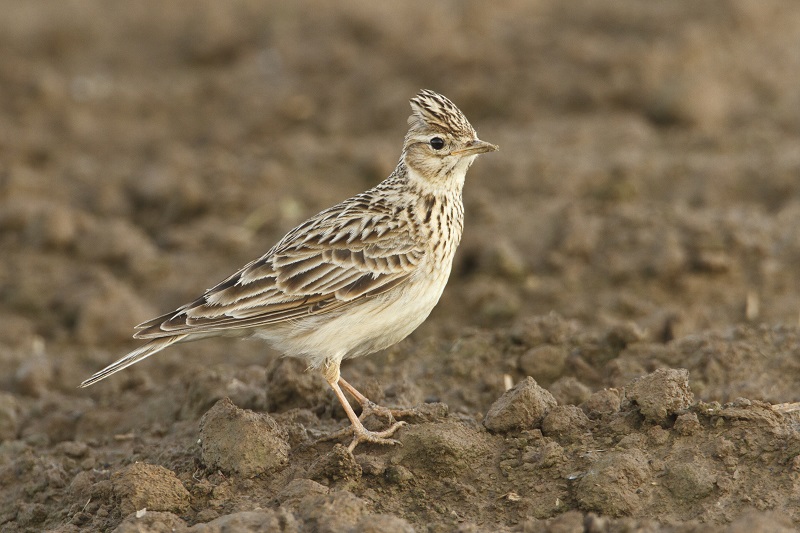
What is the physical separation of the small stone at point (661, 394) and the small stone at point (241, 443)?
1.80 m

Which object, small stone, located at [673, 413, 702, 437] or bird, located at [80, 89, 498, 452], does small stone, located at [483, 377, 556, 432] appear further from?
small stone, located at [673, 413, 702, 437]

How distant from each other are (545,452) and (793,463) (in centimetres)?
114

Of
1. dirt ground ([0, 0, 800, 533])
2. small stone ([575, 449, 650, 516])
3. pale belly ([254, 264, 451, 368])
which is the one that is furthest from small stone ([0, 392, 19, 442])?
small stone ([575, 449, 650, 516])

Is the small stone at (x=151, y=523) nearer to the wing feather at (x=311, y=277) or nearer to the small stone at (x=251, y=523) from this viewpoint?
the small stone at (x=251, y=523)

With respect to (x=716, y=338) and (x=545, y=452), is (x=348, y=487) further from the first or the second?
(x=716, y=338)

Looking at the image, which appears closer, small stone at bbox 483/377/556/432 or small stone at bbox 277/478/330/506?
small stone at bbox 277/478/330/506

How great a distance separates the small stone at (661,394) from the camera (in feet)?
17.7

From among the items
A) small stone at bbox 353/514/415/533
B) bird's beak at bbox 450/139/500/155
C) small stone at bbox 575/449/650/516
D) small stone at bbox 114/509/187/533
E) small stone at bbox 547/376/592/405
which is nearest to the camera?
small stone at bbox 353/514/415/533

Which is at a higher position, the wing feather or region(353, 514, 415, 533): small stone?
the wing feather

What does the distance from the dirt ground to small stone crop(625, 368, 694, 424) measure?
0.02 m

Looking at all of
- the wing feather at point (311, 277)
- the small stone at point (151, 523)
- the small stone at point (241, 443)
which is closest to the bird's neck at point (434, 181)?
the wing feather at point (311, 277)

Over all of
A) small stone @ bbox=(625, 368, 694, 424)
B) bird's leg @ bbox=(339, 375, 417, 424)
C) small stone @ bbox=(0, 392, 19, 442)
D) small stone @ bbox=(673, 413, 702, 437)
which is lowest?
small stone @ bbox=(0, 392, 19, 442)

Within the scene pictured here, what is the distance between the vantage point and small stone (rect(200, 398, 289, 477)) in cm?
551

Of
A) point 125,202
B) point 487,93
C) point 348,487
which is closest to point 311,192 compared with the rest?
point 125,202
